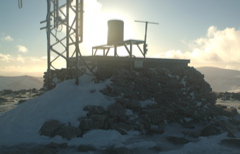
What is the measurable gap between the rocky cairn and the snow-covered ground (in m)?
0.42

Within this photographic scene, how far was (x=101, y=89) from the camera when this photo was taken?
515 inches

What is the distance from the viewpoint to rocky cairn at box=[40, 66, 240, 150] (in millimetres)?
10359

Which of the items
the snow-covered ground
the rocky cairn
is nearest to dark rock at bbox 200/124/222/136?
the rocky cairn

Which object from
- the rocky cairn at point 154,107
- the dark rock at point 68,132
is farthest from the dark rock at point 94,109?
the dark rock at point 68,132

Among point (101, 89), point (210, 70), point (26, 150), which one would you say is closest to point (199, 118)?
point (101, 89)

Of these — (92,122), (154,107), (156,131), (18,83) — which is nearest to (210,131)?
(156,131)

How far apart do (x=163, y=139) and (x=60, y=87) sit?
771 centimetres

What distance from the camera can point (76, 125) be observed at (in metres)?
10.2

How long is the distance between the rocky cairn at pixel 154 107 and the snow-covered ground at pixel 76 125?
42 cm

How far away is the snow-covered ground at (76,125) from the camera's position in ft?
28.9

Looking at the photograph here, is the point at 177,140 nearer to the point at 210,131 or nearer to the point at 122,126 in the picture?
the point at 210,131

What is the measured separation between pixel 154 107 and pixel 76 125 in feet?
16.7

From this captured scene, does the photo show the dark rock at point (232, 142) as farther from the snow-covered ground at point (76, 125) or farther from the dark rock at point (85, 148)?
the dark rock at point (85, 148)

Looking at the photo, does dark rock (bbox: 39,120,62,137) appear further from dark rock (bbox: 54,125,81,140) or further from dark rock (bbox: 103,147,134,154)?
dark rock (bbox: 103,147,134,154)
